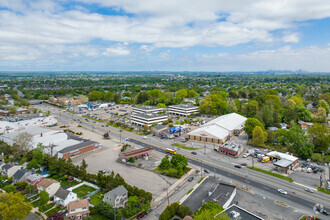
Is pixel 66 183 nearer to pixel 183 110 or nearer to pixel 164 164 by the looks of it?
pixel 164 164

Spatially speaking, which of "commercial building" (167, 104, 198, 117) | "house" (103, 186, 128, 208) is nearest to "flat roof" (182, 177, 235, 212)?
"house" (103, 186, 128, 208)

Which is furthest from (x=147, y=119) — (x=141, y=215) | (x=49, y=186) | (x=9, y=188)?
(x=141, y=215)

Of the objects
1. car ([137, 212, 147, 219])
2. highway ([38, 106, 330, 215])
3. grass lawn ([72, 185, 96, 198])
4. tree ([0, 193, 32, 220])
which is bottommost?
grass lawn ([72, 185, 96, 198])

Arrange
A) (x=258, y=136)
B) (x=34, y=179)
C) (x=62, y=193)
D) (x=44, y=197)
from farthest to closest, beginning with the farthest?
1. (x=258, y=136)
2. (x=34, y=179)
3. (x=62, y=193)
4. (x=44, y=197)

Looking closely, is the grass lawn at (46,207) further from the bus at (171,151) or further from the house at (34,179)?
the bus at (171,151)

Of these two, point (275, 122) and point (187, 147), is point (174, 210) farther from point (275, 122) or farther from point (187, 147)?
point (275, 122)

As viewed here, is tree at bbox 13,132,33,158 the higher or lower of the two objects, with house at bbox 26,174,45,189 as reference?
higher

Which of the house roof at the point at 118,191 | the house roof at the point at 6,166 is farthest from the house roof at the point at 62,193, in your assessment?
the house roof at the point at 6,166

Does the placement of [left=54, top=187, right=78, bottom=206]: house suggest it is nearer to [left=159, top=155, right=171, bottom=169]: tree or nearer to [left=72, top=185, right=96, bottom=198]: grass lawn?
[left=72, top=185, right=96, bottom=198]: grass lawn
